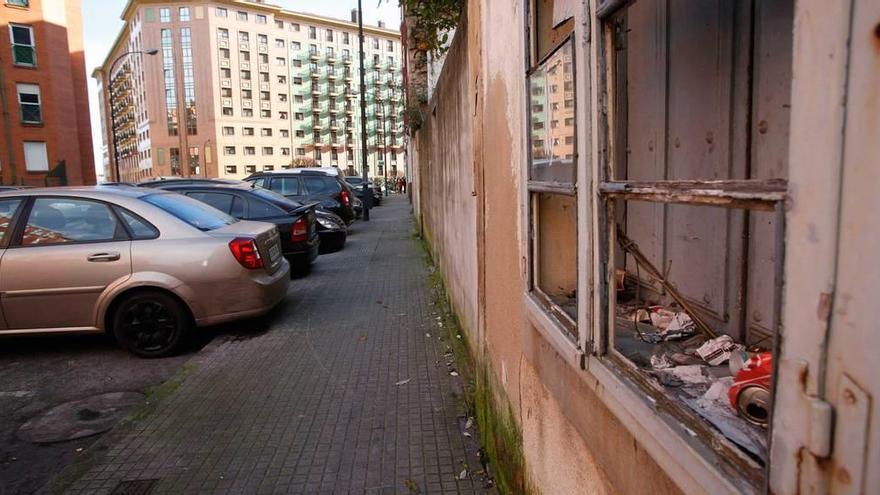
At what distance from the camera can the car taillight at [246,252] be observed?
5.93 metres

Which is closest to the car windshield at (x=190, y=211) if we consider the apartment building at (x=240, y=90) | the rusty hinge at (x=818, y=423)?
the rusty hinge at (x=818, y=423)

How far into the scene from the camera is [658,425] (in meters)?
1.28

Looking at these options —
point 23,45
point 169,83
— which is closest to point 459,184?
point 23,45

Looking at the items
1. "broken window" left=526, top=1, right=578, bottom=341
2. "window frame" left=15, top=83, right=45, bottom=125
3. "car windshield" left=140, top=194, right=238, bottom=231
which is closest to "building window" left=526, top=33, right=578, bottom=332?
"broken window" left=526, top=1, right=578, bottom=341

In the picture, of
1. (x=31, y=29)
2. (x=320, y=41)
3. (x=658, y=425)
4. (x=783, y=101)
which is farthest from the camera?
(x=320, y=41)

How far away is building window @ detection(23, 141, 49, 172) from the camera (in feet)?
111

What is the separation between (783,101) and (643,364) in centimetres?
106

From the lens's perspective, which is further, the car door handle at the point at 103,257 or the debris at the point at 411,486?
the car door handle at the point at 103,257

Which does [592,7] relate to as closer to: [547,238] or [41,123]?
[547,238]

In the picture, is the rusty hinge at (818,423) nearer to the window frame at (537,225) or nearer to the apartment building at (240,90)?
the window frame at (537,225)

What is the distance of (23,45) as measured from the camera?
111 ft

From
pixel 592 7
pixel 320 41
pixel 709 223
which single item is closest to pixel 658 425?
pixel 592 7

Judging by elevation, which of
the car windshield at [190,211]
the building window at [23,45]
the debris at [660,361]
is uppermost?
the building window at [23,45]

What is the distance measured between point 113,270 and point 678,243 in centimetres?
509
